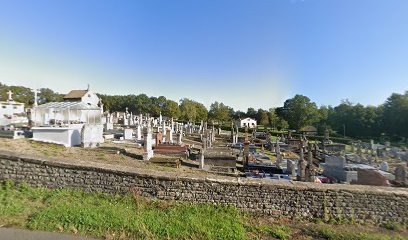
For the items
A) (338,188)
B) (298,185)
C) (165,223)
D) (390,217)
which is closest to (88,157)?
(165,223)

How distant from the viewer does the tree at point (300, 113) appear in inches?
2525

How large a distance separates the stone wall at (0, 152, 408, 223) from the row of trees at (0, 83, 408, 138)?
178ft

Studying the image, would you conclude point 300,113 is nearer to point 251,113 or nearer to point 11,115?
point 251,113

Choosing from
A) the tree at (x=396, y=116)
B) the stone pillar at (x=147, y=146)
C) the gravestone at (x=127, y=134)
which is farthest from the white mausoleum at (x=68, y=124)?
the tree at (x=396, y=116)

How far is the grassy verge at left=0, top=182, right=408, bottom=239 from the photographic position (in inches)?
172

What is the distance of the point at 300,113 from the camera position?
64.8m

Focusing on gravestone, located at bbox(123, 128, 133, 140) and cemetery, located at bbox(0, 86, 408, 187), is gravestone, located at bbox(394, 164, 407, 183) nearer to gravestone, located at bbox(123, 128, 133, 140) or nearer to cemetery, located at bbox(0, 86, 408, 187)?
cemetery, located at bbox(0, 86, 408, 187)

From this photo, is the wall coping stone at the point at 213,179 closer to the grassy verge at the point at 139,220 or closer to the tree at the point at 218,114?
the grassy verge at the point at 139,220

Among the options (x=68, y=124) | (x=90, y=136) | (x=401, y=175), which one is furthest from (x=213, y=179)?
(x=68, y=124)

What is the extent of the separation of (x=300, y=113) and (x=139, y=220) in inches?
2658

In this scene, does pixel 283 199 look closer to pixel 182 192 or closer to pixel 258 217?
pixel 258 217

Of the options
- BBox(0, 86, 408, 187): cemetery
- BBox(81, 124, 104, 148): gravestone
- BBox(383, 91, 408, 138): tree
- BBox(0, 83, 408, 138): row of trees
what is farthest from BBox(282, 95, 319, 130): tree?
BBox(81, 124, 104, 148): gravestone

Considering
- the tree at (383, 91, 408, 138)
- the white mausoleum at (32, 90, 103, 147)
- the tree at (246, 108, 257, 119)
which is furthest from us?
the tree at (246, 108, 257, 119)

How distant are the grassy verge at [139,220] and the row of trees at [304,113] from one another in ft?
183
